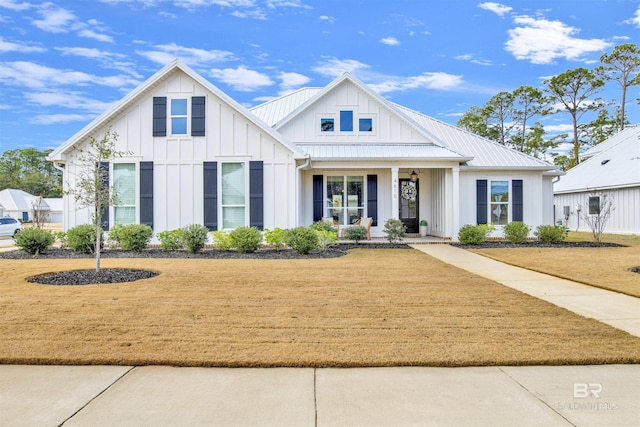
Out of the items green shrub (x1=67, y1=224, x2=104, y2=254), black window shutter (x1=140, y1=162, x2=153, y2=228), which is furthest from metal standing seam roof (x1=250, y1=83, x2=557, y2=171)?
green shrub (x1=67, y1=224, x2=104, y2=254)

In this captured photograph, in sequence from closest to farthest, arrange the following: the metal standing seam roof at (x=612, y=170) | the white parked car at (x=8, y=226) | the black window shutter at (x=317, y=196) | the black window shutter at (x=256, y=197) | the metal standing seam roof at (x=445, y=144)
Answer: the black window shutter at (x=256, y=197), the metal standing seam roof at (x=445, y=144), the black window shutter at (x=317, y=196), the metal standing seam roof at (x=612, y=170), the white parked car at (x=8, y=226)

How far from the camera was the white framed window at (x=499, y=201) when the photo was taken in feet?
54.2

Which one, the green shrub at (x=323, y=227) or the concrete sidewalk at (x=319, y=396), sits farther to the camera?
the green shrub at (x=323, y=227)

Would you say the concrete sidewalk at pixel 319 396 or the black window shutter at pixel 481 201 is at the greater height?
the black window shutter at pixel 481 201

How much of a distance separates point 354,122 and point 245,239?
7.32m

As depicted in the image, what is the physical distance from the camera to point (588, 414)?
2.91 metres

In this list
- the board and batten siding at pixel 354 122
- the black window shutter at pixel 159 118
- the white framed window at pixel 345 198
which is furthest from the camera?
the board and batten siding at pixel 354 122

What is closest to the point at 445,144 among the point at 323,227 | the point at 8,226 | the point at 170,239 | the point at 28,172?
the point at 323,227

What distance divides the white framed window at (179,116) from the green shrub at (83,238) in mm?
3966

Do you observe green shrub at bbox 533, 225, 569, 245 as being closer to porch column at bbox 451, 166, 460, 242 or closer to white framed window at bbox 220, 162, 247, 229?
porch column at bbox 451, 166, 460, 242

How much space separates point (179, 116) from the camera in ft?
46.0

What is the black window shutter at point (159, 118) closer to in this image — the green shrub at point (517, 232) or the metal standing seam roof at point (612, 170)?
the green shrub at point (517, 232)

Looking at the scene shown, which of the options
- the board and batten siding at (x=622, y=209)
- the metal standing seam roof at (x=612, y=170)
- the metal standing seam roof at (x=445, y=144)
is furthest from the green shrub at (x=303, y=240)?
the metal standing seam roof at (x=612, y=170)

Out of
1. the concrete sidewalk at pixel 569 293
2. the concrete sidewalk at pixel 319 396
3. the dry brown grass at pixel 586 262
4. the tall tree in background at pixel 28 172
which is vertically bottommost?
the concrete sidewalk at pixel 319 396
